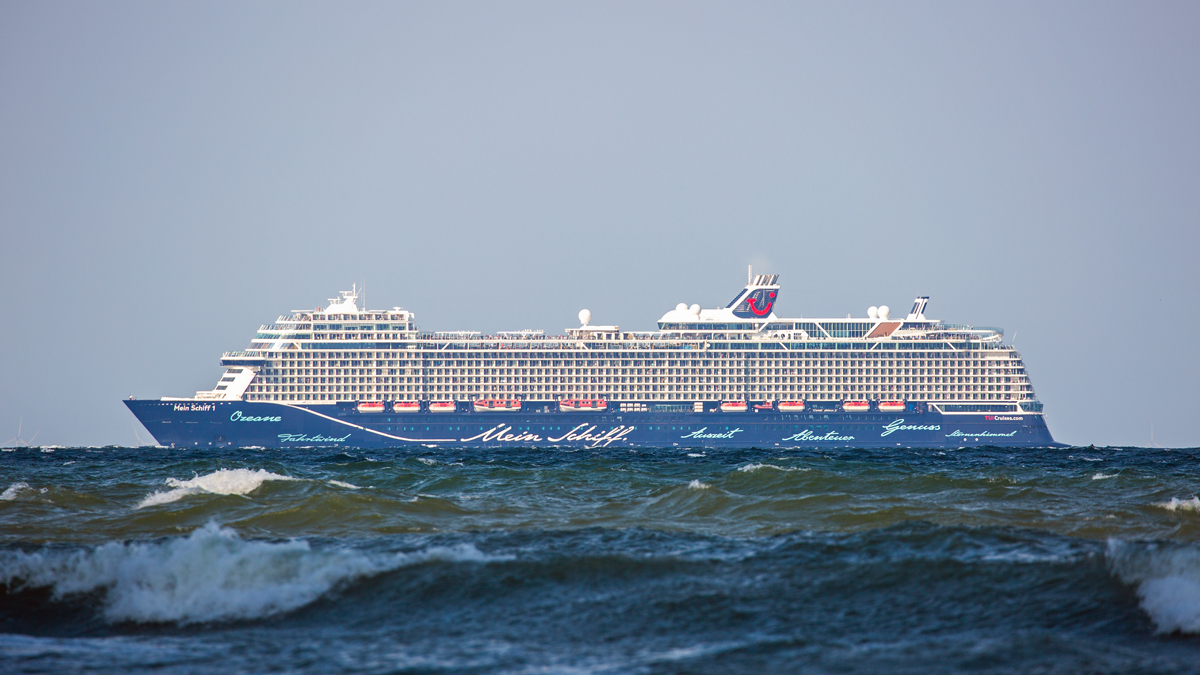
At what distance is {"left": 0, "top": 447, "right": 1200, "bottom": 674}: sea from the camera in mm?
8062

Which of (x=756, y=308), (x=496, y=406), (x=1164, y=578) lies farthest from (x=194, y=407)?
(x=1164, y=578)

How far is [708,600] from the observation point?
31.3 feet

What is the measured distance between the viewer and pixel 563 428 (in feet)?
230

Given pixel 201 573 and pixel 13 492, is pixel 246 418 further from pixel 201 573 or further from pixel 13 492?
pixel 201 573

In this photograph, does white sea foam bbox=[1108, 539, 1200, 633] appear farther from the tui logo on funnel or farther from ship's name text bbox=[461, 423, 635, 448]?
the tui logo on funnel

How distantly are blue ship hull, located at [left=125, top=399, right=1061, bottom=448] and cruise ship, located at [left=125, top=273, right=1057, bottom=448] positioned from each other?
101 mm

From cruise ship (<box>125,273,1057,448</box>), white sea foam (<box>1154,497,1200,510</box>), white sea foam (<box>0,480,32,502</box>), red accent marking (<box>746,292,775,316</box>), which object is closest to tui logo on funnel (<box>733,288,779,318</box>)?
red accent marking (<box>746,292,775,316</box>)

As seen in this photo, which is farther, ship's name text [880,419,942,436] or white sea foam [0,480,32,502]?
ship's name text [880,419,942,436]

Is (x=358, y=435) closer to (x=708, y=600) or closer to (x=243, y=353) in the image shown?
(x=243, y=353)

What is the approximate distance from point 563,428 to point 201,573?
59.7m

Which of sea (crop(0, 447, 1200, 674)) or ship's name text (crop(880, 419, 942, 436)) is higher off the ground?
sea (crop(0, 447, 1200, 674))

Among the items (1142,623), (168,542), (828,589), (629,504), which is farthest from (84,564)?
(1142,623)

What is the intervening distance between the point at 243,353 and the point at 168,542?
63689mm

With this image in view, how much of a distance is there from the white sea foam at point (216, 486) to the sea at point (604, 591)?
1.64 meters
